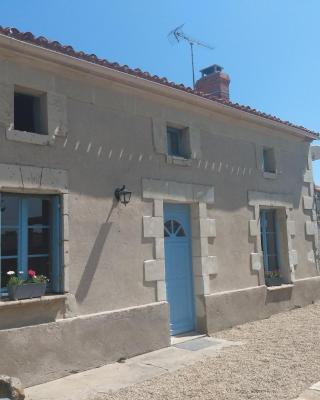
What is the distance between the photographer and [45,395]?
4.61 meters

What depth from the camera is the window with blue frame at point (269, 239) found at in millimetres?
8953

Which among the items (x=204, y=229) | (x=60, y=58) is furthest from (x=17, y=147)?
(x=204, y=229)

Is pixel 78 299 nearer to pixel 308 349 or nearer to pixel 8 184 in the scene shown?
pixel 8 184

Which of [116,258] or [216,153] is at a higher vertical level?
[216,153]

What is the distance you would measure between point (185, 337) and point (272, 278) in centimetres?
266

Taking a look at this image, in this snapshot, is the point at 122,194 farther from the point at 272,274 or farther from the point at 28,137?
the point at 272,274

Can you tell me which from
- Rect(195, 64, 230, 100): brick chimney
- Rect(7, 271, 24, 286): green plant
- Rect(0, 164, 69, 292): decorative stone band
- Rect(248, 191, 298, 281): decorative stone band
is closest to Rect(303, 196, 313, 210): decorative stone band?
Rect(248, 191, 298, 281): decorative stone band

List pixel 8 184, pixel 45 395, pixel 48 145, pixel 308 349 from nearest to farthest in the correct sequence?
pixel 45 395 → pixel 8 184 → pixel 48 145 → pixel 308 349

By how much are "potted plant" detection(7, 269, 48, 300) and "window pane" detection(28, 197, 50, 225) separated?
2.05 feet

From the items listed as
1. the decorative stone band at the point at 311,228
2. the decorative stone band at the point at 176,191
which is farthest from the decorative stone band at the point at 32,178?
the decorative stone band at the point at 311,228

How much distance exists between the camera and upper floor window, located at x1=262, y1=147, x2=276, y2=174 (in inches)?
370

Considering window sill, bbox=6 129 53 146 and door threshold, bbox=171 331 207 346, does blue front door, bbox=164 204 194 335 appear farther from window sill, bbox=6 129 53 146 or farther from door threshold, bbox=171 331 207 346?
window sill, bbox=6 129 53 146

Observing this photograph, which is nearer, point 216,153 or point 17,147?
point 17,147

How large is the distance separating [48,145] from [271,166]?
215 inches
